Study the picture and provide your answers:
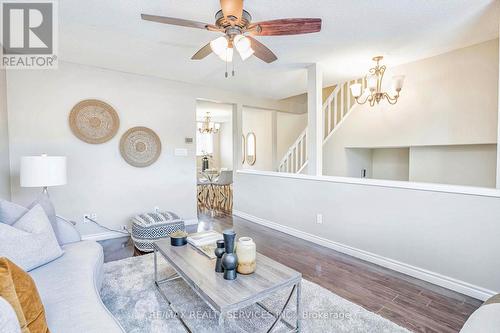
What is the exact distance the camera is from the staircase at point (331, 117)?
15.7 feet

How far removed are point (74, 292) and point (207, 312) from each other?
920 millimetres

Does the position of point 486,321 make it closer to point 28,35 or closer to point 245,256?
point 245,256

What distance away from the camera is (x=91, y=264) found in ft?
6.22

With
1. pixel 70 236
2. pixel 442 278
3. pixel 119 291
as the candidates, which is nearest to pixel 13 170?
pixel 70 236

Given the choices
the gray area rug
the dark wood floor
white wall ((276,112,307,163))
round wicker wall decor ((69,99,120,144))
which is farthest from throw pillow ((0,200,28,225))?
white wall ((276,112,307,163))

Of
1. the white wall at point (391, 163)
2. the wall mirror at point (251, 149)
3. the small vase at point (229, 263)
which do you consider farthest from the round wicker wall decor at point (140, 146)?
the wall mirror at point (251, 149)

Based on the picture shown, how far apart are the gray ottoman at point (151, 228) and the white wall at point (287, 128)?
14.2ft

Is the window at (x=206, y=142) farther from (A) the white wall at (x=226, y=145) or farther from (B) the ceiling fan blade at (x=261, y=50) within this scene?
(B) the ceiling fan blade at (x=261, y=50)

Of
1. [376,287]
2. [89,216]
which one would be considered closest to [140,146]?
[89,216]

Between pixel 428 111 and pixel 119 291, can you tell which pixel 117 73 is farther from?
pixel 428 111

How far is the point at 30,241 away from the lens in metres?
1.75

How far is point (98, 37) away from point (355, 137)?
13.1ft

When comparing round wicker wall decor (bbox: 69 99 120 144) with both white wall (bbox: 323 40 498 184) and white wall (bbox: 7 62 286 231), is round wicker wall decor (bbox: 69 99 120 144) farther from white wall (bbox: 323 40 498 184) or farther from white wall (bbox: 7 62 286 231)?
white wall (bbox: 323 40 498 184)

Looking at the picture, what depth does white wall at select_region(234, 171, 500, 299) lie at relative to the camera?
2.16m
